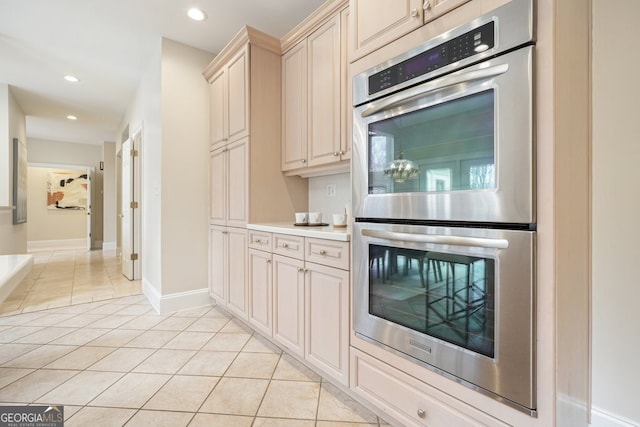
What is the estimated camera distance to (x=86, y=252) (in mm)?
7152

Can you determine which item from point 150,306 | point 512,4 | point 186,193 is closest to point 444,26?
point 512,4

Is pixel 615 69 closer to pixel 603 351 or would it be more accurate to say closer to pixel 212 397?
pixel 603 351

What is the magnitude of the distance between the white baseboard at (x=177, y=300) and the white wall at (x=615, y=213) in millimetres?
3108

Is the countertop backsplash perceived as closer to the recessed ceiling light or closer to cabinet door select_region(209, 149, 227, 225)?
cabinet door select_region(209, 149, 227, 225)

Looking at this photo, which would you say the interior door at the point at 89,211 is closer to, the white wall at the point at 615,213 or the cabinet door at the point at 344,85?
the cabinet door at the point at 344,85

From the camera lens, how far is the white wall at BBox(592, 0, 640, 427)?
1.29 metres

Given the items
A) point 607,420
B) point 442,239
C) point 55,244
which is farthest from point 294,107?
point 55,244

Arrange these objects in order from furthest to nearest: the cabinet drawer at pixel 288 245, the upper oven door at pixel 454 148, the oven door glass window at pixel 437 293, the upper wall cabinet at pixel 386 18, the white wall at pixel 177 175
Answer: the white wall at pixel 177 175, the cabinet drawer at pixel 288 245, the upper wall cabinet at pixel 386 18, the oven door glass window at pixel 437 293, the upper oven door at pixel 454 148

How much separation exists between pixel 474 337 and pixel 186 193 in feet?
9.49

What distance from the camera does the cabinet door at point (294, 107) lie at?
243cm

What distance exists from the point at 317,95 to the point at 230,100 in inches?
39.4

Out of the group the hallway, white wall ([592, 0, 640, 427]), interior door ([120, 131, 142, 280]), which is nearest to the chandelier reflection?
white wall ([592, 0, 640, 427])

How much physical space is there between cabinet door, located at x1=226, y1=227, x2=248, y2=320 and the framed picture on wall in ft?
12.3

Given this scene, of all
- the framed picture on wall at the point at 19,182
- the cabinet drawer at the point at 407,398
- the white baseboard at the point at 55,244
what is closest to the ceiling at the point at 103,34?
the framed picture on wall at the point at 19,182
